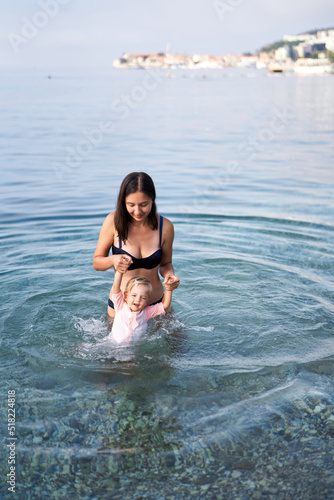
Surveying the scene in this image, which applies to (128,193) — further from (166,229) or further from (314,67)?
(314,67)

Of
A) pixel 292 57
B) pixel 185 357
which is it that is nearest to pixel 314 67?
pixel 292 57

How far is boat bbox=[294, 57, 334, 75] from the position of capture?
133500 millimetres

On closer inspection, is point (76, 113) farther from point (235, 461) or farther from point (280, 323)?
point (235, 461)

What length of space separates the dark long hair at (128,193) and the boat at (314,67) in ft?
451

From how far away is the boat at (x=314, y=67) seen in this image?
13350 centimetres

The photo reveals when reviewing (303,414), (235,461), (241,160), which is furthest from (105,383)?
(241,160)

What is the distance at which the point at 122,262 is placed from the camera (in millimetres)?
4871

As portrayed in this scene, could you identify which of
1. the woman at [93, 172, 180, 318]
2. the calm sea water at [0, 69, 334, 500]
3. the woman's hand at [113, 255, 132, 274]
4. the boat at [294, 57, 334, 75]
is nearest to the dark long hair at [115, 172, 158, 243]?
the woman at [93, 172, 180, 318]

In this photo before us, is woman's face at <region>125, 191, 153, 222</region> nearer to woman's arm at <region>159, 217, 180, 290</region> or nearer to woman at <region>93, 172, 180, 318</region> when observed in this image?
woman at <region>93, 172, 180, 318</region>

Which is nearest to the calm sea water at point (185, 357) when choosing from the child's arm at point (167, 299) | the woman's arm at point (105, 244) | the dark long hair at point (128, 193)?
the child's arm at point (167, 299)

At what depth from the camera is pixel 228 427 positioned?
4.26 meters

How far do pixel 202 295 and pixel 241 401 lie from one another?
95.7 inches

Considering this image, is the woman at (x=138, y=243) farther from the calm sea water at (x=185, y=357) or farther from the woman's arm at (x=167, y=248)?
the calm sea water at (x=185, y=357)

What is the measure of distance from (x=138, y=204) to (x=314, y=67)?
483ft
